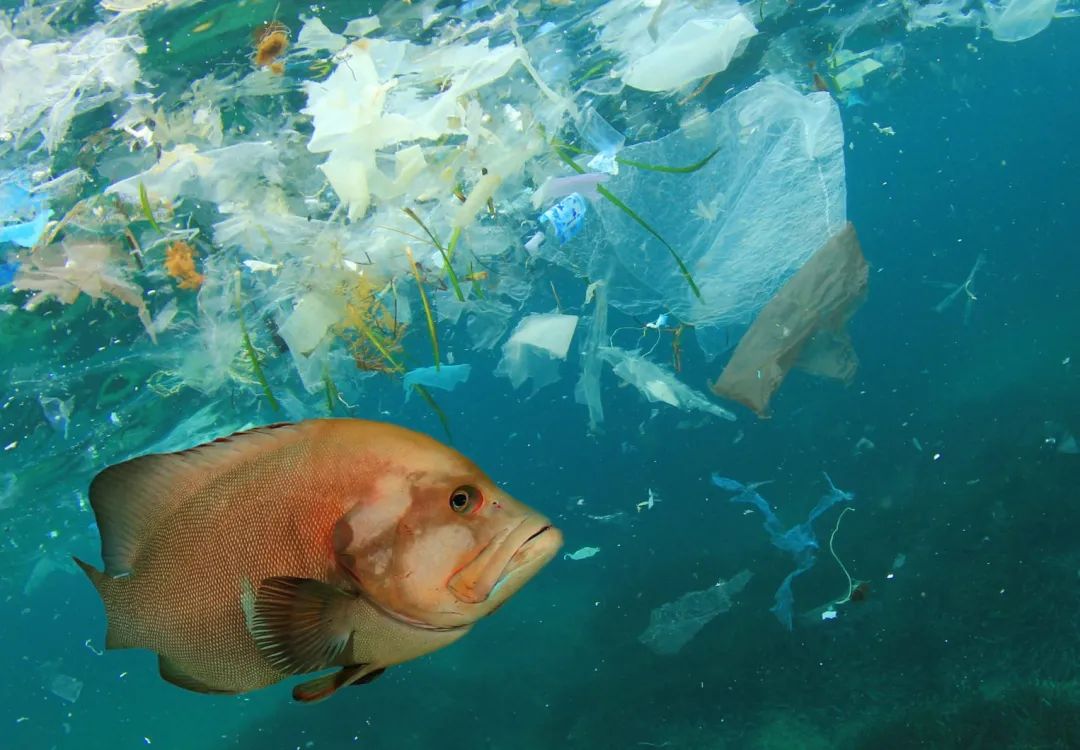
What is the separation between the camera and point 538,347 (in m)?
8.86

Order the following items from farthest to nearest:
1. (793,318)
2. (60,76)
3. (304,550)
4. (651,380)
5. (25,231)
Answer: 1. (793,318)
2. (651,380)
3. (25,231)
4. (60,76)
5. (304,550)

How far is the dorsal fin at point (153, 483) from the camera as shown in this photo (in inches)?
67.8

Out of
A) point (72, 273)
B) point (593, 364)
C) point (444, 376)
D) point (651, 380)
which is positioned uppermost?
point (72, 273)

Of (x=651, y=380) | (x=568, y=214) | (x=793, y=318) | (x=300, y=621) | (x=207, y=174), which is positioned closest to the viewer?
(x=300, y=621)

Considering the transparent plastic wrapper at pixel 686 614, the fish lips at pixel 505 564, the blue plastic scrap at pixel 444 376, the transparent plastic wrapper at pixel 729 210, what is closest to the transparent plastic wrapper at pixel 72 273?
the blue plastic scrap at pixel 444 376

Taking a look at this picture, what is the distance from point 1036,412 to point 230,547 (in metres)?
22.1

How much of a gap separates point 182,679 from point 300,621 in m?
0.51

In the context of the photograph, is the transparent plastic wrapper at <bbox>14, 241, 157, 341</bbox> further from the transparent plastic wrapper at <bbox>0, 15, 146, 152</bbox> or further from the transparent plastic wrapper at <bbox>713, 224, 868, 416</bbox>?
the transparent plastic wrapper at <bbox>713, 224, 868, 416</bbox>

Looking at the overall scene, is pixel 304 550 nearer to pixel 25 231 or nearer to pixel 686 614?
pixel 25 231

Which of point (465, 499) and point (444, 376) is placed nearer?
point (465, 499)

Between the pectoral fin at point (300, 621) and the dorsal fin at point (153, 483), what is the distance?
1.29ft

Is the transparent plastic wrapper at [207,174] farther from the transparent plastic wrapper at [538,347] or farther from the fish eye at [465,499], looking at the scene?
the fish eye at [465,499]

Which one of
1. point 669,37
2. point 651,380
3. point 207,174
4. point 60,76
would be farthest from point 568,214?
point 60,76

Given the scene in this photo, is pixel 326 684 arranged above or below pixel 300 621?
below
